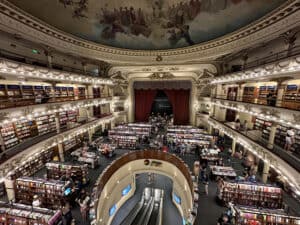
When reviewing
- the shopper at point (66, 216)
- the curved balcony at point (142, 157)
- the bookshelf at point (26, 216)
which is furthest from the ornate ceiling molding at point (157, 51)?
the shopper at point (66, 216)

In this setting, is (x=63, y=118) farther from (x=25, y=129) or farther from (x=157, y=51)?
(x=157, y=51)

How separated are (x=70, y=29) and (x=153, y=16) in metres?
5.04

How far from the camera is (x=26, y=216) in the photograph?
5.39 meters

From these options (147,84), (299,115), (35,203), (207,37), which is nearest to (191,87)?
(147,84)

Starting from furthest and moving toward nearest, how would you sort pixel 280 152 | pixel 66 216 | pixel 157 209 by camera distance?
pixel 157 209 < pixel 280 152 < pixel 66 216

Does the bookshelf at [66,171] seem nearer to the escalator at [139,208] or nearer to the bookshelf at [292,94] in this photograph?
the escalator at [139,208]

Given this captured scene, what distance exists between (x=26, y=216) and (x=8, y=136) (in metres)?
4.42

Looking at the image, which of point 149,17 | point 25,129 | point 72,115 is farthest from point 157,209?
point 149,17

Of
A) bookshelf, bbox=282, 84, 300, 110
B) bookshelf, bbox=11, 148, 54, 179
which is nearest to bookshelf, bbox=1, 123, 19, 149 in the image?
bookshelf, bbox=11, 148, 54, 179

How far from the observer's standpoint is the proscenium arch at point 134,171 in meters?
8.50

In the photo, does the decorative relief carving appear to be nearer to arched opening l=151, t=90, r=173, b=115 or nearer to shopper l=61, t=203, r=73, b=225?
arched opening l=151, t=90, r=173, b=115

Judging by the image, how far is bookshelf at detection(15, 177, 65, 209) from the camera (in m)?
6.69

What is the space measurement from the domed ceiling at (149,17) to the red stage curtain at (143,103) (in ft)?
25.0

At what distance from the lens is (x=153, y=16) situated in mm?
8320
